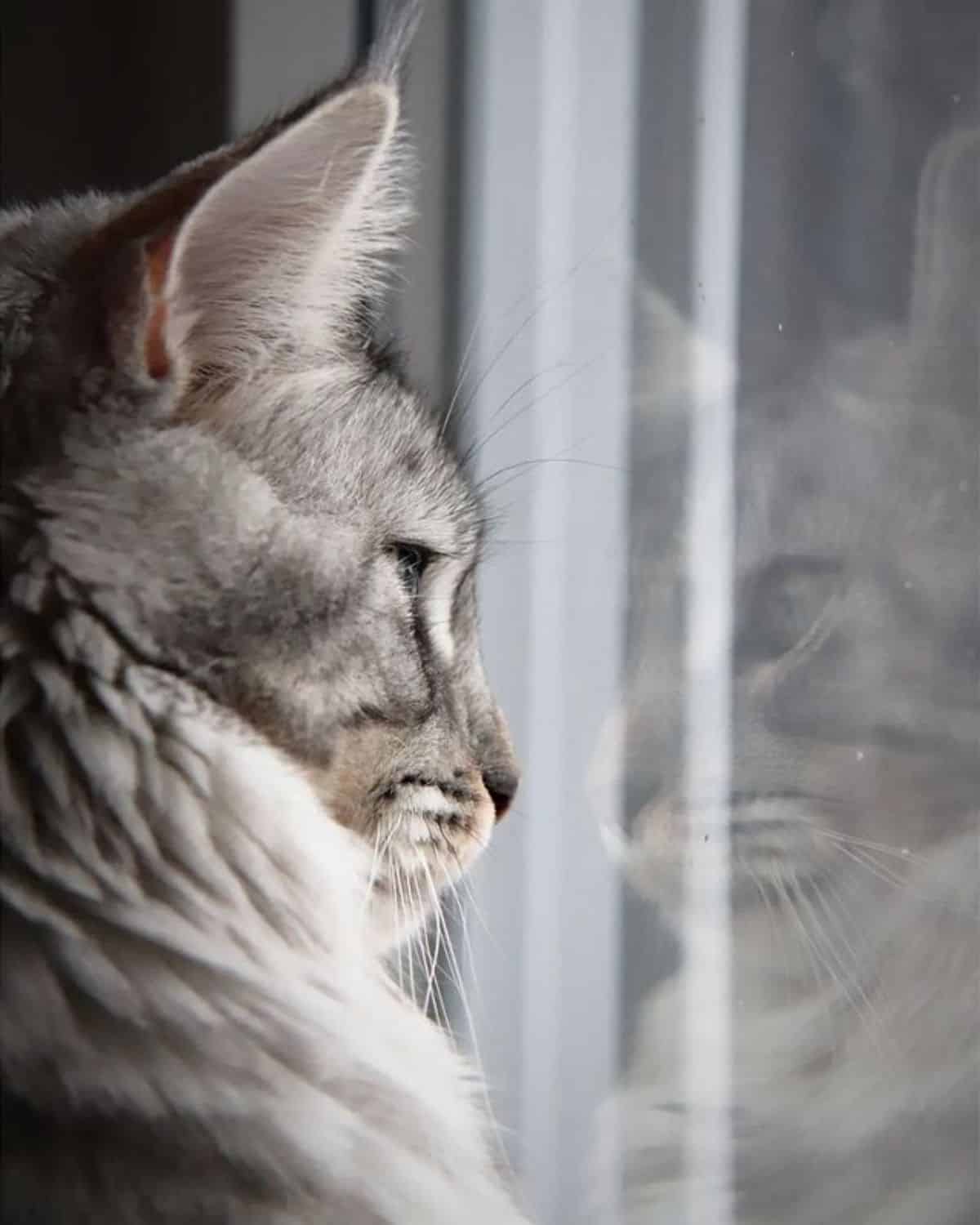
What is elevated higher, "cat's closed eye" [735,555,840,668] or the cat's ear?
the cat's ear

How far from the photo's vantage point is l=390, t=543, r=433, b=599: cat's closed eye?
2.99 feet

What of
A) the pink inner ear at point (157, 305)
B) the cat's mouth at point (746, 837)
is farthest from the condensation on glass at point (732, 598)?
the pink inner ear at point (157, 305)

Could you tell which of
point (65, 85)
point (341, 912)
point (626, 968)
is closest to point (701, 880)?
point (626, 968)

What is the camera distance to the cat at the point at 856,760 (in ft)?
2.93

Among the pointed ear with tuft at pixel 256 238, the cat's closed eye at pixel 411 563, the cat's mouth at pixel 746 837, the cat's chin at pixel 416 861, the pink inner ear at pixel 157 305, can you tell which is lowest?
the cat's chin at pixel 416 861

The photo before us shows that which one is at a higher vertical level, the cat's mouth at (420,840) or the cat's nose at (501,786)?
the cat's nose at (501,786)

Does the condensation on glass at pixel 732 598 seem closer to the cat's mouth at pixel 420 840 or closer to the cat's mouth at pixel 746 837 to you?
the cat's mouth at pixel 746 837

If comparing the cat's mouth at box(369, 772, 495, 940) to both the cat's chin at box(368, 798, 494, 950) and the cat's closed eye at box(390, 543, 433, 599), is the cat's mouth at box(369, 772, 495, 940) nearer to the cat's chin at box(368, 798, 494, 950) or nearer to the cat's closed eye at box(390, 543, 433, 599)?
the cat's chin at box(368, 798, 494, 950)

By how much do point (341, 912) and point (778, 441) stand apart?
42cm

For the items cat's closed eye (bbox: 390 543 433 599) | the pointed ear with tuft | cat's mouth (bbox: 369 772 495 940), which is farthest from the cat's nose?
the pointed ear with tuft

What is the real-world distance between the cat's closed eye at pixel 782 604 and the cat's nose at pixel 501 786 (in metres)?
0.18

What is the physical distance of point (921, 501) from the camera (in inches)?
35.8

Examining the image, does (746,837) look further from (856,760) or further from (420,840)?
(420,840)

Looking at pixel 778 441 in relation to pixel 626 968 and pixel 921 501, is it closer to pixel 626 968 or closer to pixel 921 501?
pixel 921 501
